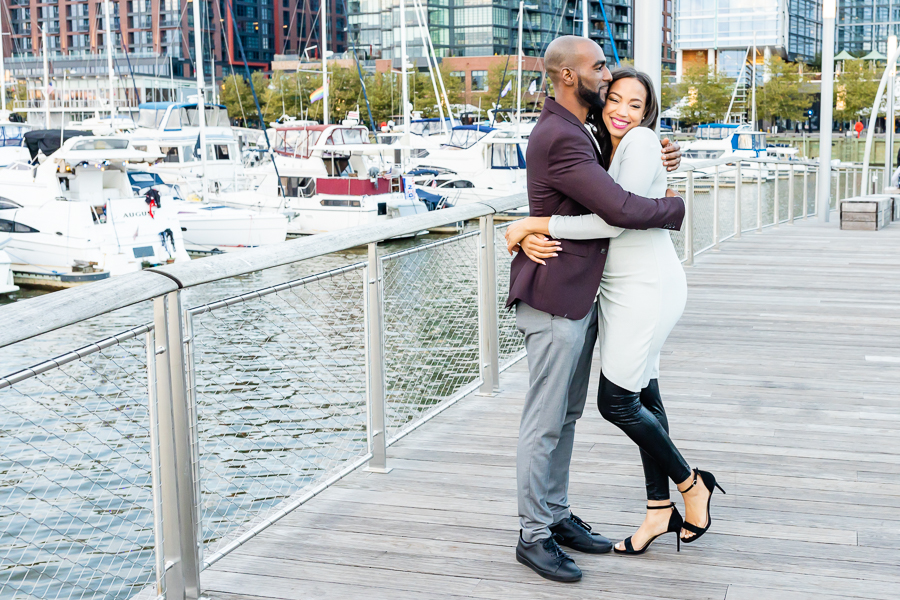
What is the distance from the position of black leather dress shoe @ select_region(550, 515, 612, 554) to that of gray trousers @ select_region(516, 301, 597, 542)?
0.09m

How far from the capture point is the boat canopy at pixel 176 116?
1625 inches

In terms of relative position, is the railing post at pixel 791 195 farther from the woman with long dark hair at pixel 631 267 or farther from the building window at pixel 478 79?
the building window at pixel 478 79

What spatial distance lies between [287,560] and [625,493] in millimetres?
1316

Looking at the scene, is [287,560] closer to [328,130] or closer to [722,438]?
[722,438]

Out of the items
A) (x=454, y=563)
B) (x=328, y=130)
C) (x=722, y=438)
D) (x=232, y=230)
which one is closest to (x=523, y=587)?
(x=454, y=563)

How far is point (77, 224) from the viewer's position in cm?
2173

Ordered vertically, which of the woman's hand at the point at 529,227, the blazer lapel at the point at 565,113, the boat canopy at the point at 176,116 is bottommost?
the woman's hand at the point at 529,227

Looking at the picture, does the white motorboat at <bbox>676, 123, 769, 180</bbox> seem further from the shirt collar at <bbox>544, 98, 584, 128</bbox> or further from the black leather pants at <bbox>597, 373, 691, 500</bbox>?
the shirt collar at <bbox>544, 98, 584, 128</bbox>

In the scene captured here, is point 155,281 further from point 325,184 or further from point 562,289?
point 325,184

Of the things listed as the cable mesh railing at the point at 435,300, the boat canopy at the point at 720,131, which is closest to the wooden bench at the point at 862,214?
the cable mesh railing at the point at 435,300

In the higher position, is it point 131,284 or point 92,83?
point 92,83

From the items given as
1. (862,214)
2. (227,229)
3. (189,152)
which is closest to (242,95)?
(189,152)

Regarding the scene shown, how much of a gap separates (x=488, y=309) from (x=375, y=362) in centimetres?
128

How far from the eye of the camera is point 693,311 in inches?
311
